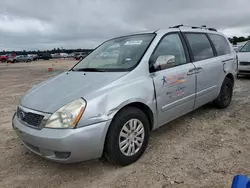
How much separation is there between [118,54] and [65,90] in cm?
112

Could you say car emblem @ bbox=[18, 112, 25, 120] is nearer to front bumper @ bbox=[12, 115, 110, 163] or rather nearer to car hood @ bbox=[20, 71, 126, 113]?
car hood @ bbox=[20, 71, 126, 113]

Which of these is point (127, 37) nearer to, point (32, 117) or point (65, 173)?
point (32, 117)

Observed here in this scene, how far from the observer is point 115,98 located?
2596 mm

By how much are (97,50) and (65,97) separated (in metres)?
1.64

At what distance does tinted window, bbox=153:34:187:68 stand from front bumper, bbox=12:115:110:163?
4.61ft

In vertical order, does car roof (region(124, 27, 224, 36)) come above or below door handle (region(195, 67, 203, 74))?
→ above

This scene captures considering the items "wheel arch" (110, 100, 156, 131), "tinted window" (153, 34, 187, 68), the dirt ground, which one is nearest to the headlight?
"wheel arch" (110, 100, 156, 131)

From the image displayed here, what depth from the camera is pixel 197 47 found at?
399cm

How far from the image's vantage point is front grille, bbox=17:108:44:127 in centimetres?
250

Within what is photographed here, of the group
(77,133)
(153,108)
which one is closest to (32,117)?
(77,133)

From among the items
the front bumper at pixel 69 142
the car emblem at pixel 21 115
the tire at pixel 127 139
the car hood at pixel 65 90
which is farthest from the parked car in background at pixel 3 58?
the tire at pixel 127 139

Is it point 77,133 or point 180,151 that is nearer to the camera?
point 77,133

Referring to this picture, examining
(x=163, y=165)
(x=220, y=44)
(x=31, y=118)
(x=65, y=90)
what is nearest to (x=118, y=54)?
(x=65, y=90)

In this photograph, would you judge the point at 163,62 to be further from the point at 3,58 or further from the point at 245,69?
the point at 3,58
